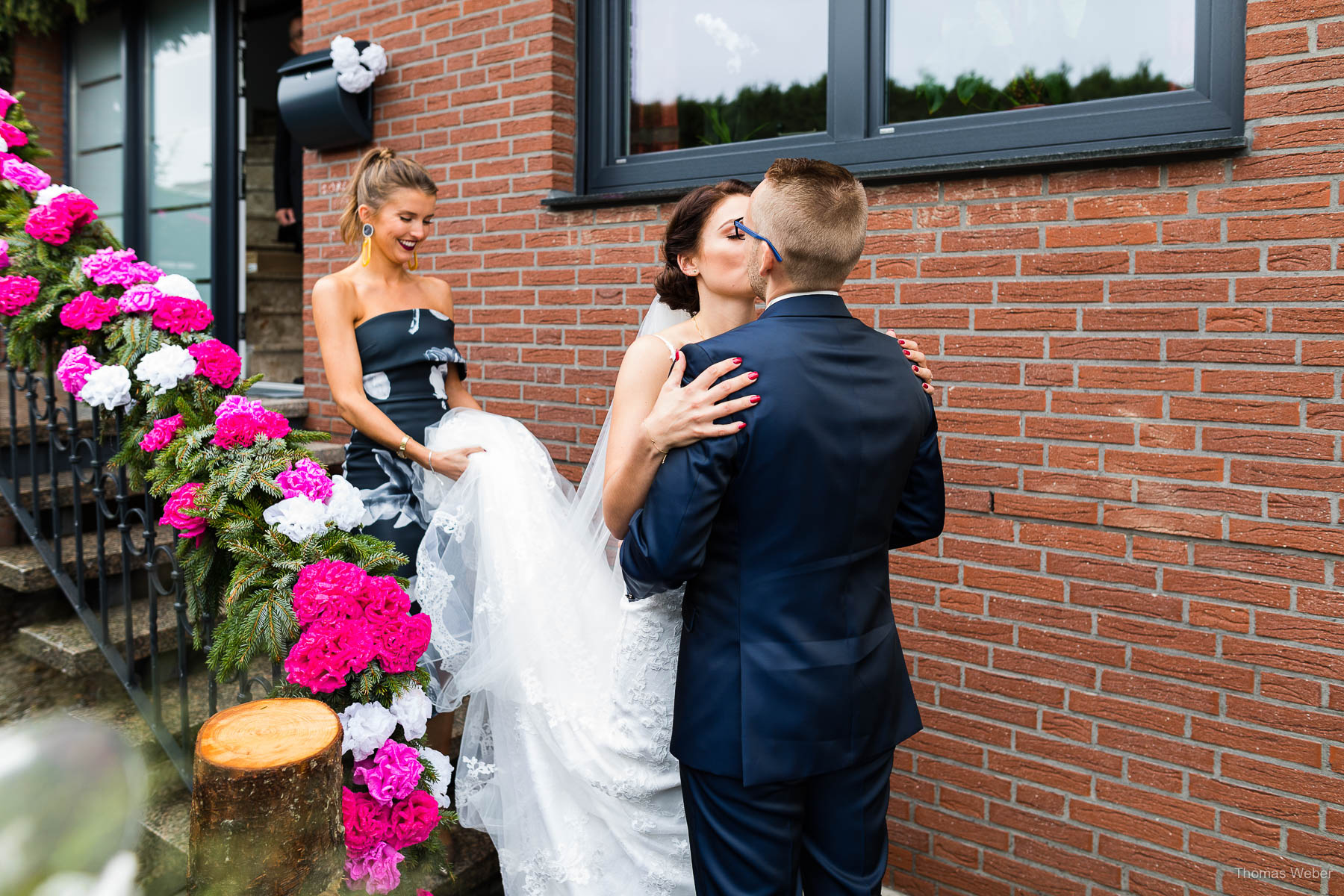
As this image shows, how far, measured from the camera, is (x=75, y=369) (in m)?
2.95

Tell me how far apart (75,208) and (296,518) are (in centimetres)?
177

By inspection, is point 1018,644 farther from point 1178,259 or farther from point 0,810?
point 0,810

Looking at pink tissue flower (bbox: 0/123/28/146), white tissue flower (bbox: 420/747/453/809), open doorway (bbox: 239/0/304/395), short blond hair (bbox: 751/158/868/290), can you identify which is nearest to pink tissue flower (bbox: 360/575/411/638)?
white tissue flower (bbox: 420/747/453/809)

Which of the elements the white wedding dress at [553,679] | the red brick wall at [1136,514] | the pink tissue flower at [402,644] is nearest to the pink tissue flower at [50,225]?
the white wedding dress at [553,679]

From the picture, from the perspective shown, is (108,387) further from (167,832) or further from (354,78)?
(354,78)

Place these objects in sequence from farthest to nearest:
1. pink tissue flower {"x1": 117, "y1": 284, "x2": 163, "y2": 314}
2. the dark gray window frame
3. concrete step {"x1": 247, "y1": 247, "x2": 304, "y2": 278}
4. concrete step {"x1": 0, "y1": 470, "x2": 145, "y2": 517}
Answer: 1. concrete step {"x1": 247, "y1": 247, "x2": 304, "y2": 278}
2. concrete step {"x1": 0, "y1": 470, "x2": 145, "y2": 517}
3. pink tissue flower {"x1": 117, "y1": 284, "x2": 163, "y2": 314}
4. the dark gray window frame

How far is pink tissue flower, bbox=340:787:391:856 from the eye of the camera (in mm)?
2238

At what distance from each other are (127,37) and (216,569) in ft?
18.8

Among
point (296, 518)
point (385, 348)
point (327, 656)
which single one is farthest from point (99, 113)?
point (327, 656)

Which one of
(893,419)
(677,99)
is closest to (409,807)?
(893,419)

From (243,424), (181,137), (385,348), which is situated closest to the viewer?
(243,424)

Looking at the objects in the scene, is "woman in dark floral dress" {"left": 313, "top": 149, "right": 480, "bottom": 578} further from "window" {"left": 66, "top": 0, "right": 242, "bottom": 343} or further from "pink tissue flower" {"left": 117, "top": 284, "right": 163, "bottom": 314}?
"window" {"left": 66, "top": 0, "right": 242, "bottom": 343}

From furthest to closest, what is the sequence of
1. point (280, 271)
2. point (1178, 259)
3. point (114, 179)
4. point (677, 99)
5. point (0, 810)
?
point (114, 179) → point (280, 271) → point (677, 99) → point (1178, 259) → point (0, 810)

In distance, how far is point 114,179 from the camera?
6.84 metres
